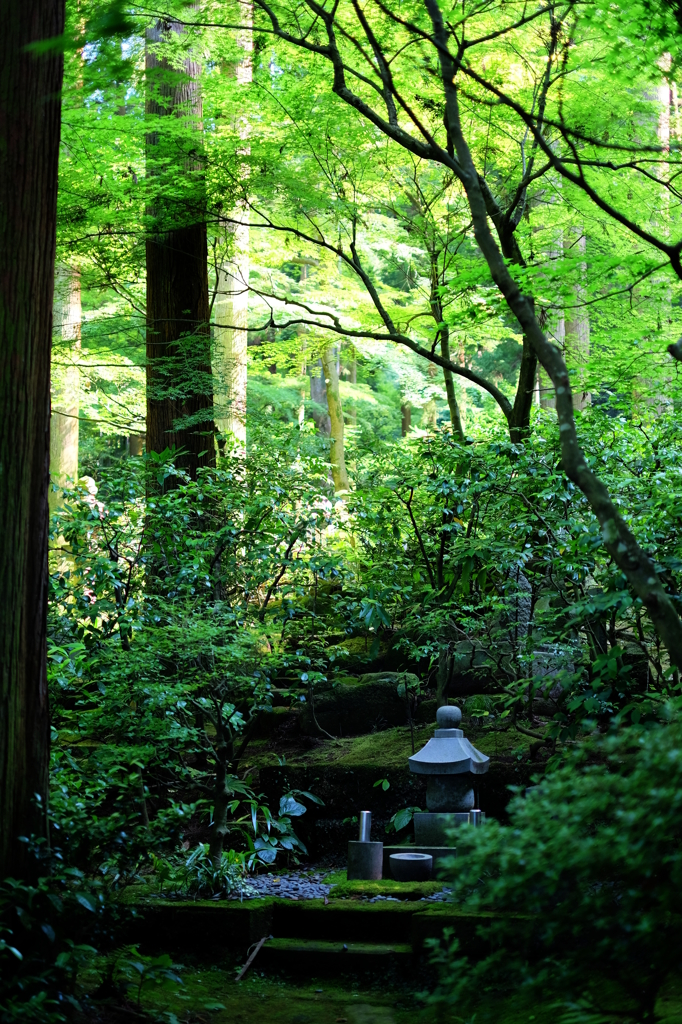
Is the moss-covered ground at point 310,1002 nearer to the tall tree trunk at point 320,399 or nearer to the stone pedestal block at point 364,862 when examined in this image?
the stone pedestal block at point 364,862

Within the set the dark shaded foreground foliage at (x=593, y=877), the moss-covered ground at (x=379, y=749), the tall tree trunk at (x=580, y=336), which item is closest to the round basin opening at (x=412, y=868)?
the moss-covered ground at (x=379, y=749)

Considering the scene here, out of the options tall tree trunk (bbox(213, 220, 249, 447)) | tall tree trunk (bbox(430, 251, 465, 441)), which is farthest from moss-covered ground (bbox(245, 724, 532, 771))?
tall tree trunk (bbox(213, 220, 249, 447))

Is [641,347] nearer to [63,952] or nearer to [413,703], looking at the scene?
[413,703]

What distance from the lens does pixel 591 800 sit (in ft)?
7.34

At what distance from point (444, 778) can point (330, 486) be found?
241 cm

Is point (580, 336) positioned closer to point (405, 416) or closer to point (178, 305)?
point (178, 305)

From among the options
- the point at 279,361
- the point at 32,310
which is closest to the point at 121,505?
the point at 32,310

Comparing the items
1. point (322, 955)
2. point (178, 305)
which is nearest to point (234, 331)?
point (178, 305)

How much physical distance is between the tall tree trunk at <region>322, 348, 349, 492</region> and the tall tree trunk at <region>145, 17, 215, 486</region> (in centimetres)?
551

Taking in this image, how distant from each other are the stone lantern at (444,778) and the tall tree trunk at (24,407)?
278cm

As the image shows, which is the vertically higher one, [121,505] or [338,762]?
[121,505]

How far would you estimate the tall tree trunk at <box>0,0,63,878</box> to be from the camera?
360 cm

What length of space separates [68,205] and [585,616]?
19.4 feet

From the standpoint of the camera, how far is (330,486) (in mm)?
6867
